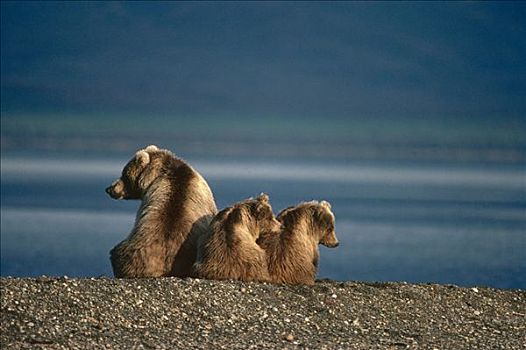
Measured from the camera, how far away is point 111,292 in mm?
12117

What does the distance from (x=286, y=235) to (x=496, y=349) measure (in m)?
2.83

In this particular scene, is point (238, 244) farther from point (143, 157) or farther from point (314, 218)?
point (143, 157)

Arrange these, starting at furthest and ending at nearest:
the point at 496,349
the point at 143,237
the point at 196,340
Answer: the point at 143,237, the point at 496,349, the point at 196,340

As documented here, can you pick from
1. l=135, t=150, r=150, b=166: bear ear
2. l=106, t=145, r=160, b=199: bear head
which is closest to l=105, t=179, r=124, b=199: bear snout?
l=106, t=145, r=160, b=199: bear head

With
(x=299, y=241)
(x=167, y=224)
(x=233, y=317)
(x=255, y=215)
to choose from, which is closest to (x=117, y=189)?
(x=167, y=224)

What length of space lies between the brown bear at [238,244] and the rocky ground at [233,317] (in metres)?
0.22

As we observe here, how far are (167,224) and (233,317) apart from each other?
4.99 feet

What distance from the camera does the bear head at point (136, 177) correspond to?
45.4 feet

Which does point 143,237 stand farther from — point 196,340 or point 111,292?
point 196,340

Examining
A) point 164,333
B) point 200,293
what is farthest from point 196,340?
point 200,293

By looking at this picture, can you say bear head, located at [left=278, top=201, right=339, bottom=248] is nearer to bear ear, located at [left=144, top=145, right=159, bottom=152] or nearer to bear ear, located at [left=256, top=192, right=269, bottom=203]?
bear ear, located at [left=256, top=192, right=269, bottom=203]

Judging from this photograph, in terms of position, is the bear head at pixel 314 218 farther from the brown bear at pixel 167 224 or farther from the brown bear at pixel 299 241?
the brown bear at pixel 167 224

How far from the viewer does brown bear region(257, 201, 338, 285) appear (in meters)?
13.2

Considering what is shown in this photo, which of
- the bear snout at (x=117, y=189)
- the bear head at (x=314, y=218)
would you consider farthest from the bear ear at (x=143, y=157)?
the bear head at (x=314, y=218)
